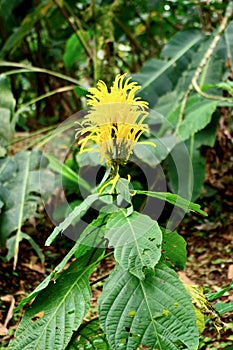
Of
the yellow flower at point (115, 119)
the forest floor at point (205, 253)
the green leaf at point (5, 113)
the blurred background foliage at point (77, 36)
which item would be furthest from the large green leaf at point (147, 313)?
the blurred background foliage at point (77, 36)

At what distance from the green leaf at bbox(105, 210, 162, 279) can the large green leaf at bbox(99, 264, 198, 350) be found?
0.04m

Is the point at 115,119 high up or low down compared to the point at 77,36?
down

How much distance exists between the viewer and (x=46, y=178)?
2023 mm

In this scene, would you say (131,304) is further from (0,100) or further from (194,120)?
(0,100)

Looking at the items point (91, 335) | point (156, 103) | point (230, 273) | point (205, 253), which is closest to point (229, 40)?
point (156, 103)

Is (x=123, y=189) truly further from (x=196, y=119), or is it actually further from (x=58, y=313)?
(x=196, y=119)

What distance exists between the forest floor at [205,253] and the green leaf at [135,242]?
2.19ft

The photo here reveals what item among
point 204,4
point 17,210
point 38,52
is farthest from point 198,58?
point 38,52

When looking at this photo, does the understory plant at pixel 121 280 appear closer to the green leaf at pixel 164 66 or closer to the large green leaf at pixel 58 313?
the large green leaf at pixel 58 313

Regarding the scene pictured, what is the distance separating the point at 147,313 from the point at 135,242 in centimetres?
13

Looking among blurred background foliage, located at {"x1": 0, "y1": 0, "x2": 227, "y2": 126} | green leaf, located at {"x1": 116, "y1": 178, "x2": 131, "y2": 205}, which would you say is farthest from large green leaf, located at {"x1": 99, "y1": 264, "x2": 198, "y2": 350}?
blurred background foliage, located at {"x1": 0, "y1": 0, "x2": 227, "y2": 126}

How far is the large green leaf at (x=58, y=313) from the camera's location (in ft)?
3.13

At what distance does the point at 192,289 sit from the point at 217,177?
1491mm

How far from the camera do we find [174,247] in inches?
41.4
